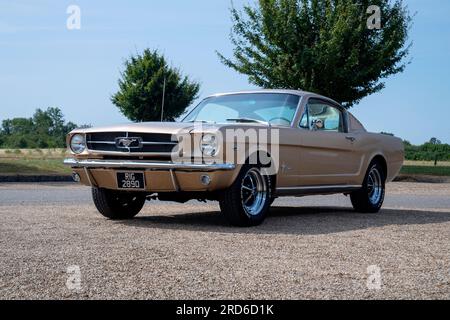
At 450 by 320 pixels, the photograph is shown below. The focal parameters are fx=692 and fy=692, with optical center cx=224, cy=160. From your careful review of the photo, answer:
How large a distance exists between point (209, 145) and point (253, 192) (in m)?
0.94

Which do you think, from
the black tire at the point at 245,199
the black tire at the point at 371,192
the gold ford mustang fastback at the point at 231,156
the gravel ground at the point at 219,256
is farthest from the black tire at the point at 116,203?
the black tire at the point at 371,192

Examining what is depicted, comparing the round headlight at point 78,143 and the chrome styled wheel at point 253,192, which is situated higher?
the round headlight at point 78,143

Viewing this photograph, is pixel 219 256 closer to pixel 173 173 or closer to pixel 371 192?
pixel 173 173

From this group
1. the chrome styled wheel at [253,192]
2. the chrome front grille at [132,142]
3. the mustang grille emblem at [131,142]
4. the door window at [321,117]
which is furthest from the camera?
the door window at [321,117]

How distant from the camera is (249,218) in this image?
7.80 metres

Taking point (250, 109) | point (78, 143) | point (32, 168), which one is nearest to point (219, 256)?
point (78, 143)

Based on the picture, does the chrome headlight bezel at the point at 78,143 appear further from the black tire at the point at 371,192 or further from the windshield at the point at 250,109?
the black tire at the point at 371,192

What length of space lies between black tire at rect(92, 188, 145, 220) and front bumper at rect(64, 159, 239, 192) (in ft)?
2.26

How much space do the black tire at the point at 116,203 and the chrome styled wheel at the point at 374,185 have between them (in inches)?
138

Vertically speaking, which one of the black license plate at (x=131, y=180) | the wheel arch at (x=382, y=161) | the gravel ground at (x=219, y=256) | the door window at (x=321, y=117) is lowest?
the gravel ground at (x=219, y=256)

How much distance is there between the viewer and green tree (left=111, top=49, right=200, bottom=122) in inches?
1780

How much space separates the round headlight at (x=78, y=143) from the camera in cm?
817

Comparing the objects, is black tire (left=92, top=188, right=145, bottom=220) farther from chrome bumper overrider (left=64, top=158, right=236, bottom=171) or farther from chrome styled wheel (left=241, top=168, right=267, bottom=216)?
chrome styled wheel (left=241, top=168, right=267, bottom=216)

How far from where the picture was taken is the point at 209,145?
7297 mm
